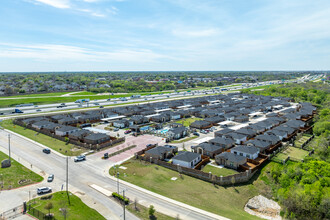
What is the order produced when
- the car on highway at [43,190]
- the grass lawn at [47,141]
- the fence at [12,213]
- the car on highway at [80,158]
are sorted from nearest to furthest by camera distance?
1. the fence at [12,213]
2. the car on highway at [43,190]
3. the car on highway at [80,158]
4. the grass lawn at [47,141]

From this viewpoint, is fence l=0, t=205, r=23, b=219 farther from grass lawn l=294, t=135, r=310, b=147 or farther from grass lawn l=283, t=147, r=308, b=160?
grass lawn l=294, t=135, r=310, b=147

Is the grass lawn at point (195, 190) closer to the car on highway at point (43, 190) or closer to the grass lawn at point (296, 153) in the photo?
the car on highway at point (43, 190)

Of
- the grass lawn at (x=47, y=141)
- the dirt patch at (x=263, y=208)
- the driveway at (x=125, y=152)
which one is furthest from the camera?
the grass lawn at (x=47, y=141)

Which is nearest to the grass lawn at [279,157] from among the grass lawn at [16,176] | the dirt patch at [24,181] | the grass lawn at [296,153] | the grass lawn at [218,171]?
the grass lawn at [296,153]

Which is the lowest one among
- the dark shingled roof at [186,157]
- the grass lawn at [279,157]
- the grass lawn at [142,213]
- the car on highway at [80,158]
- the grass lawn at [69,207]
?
the grass lawn at [142,213]

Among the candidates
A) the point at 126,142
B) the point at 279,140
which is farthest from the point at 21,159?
the point at 279,140
